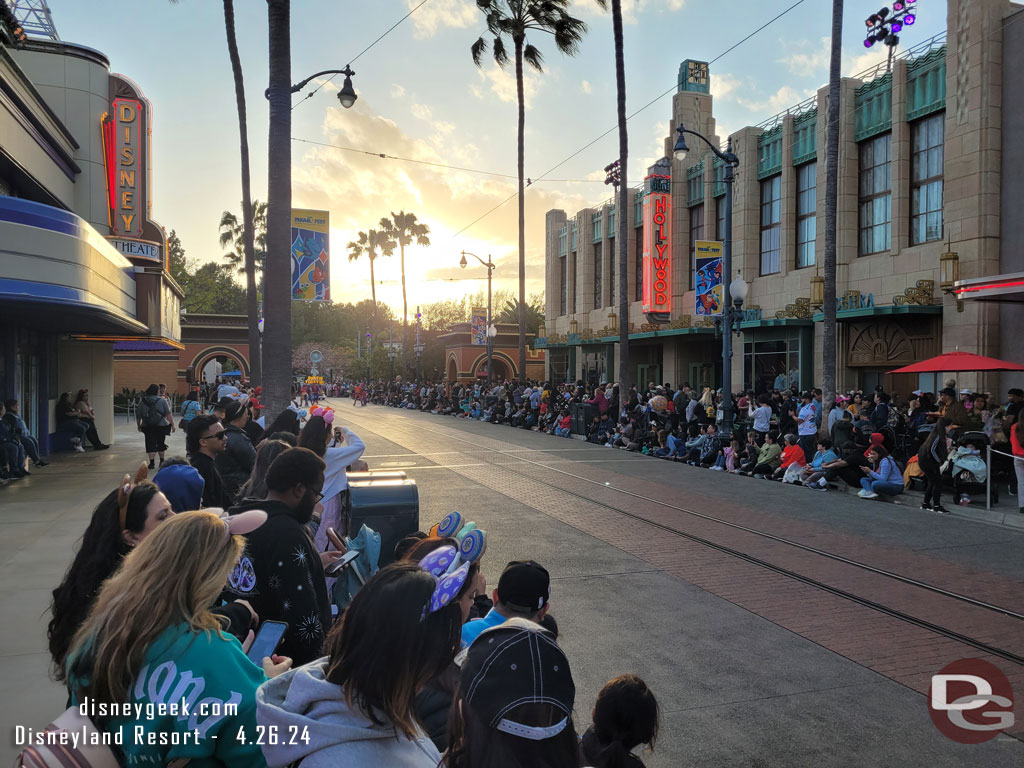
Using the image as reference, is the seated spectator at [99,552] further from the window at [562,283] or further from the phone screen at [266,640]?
the window at [562,283]

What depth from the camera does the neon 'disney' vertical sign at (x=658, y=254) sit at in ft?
102

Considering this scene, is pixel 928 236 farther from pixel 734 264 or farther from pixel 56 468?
pixel 56 468

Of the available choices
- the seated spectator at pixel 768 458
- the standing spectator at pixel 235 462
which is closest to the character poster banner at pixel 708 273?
the seated spectator at pixel 768 458

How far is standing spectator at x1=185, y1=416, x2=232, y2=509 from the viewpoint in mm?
5656

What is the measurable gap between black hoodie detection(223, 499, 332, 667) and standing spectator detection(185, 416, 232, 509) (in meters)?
2.60

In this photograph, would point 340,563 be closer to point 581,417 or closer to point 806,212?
point 581,417

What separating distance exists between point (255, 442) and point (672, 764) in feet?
26.6

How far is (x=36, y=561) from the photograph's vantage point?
7.91 metres

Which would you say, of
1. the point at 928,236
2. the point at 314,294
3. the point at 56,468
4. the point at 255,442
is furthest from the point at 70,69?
the point at 928,236

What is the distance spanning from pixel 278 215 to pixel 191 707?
9.89 metres

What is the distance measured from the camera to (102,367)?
2152cm

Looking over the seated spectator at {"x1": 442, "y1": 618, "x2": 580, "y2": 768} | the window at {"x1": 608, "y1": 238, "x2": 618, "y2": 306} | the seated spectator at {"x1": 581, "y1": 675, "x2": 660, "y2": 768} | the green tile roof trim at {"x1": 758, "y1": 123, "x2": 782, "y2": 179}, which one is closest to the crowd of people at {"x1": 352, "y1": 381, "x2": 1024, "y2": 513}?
the green tile roof trim at {"x1": 758, "y1": 123, "x2": 782, "y2": 179}

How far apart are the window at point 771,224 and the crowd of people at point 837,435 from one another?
6.98 m

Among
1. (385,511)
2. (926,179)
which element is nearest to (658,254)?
(926,179)
